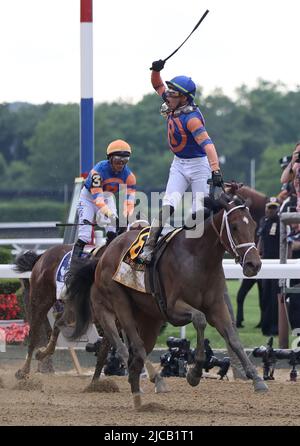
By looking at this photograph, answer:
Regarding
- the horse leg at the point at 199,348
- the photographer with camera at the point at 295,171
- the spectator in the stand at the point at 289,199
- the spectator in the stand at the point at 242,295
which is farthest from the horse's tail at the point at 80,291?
the spectator in the stand at the point at 242,295

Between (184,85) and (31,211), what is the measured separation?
811 inches

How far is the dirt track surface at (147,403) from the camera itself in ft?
25.4

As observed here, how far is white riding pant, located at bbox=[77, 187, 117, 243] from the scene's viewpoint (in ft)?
35.7

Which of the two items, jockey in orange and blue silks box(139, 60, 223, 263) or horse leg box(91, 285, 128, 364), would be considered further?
horse leg box(91, 285, 128, 364)

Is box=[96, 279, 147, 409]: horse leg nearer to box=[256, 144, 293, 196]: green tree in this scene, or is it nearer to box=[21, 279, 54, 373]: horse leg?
box=[21, 279, 54, 373]: horse leg

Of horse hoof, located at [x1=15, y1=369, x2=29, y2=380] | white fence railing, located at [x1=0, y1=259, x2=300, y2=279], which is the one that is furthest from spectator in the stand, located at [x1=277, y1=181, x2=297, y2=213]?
horse hoof, located at [x1=15, y1=369, x2=29, y2=380]

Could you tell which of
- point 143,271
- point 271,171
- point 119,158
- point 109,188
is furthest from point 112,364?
point 271,171

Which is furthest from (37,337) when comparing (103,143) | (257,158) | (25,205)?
(257,158)

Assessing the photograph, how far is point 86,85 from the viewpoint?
39.4 ft

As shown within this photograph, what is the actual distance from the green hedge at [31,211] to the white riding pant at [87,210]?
16.5 metres

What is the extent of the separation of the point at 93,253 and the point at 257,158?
156 ft

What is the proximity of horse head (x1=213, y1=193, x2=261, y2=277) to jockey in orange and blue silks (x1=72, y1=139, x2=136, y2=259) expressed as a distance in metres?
1.95

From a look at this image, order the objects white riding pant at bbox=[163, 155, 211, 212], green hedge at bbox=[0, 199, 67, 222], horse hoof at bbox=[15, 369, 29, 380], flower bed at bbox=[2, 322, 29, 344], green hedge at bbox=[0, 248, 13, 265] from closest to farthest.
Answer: white riding pant at bbox=[163, 155, 211, 212]
horse hoof at bbox=[15, 369, 29, 380]
flower bed at bbox=[2, 322, 29, 344]
green hedge at bbox=[0, 248, 13, 265]
green hedge at bbox=[0, 199, 67, 222]

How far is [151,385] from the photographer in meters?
10.4
